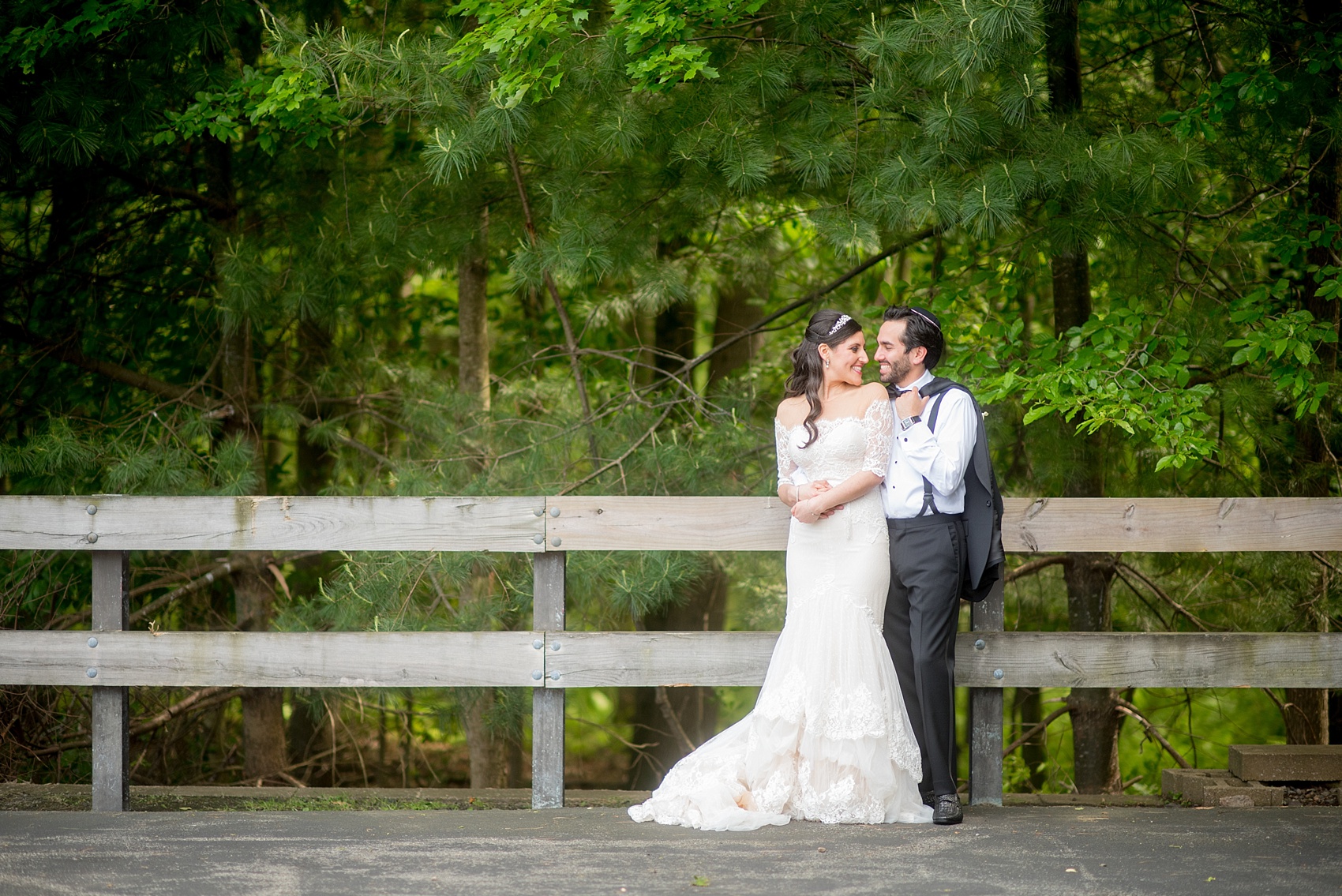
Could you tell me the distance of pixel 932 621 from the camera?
13.6ft

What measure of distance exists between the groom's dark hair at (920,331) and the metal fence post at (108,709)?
3.04m

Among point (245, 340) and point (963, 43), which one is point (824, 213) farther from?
point (245, 340)

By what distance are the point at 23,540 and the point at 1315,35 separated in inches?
231

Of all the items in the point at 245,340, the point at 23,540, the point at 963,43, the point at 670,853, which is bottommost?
the point at 670,853

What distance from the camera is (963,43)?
15.9 ft

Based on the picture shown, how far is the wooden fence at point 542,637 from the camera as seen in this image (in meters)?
4.39

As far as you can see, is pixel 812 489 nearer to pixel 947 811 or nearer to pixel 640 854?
pixel 947 811

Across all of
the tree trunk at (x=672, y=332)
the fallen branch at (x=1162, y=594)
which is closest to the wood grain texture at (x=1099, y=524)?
the fallen branch at (x=1162, y=594)

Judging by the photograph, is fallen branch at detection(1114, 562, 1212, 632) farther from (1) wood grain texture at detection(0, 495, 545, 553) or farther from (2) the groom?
(1) wood grain texture at detection(0, 495, 545, 553)

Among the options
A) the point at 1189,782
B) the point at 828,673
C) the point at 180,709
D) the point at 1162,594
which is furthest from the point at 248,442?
the point at 1162,594

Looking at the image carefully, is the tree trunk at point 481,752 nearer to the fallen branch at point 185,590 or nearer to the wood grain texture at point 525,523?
the fallen branch at point 185,590

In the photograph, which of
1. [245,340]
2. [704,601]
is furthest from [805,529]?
[704,601]

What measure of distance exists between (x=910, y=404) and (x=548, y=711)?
1762 millimetres

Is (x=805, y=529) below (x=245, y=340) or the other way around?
below
